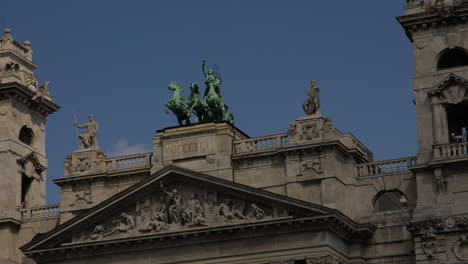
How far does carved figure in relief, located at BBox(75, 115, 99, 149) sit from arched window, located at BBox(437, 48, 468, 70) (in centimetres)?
1941

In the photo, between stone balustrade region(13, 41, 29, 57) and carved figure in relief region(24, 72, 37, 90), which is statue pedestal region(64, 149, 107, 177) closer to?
carved figure in relief region(24, 72, 37, 90)

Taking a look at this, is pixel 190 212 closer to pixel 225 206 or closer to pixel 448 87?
pixel 225 206

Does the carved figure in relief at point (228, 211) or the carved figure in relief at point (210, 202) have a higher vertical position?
the carved figure in relief at point (210, 202)

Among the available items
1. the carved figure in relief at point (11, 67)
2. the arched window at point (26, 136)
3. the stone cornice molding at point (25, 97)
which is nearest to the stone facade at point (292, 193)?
the stone cornice molding at point (25, 97)

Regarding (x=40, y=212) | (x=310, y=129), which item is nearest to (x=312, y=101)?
(x=310, y=129)

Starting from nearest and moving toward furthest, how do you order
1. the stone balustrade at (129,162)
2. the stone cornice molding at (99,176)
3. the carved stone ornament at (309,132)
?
the carved stone ornament at (309,132)
the stone cornice molding at (99,176)
the stone balustrade at (129,162)

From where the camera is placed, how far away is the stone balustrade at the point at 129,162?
71.0 metres

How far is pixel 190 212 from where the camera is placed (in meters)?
66.9

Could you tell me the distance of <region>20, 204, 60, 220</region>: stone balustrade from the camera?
7438 centimetres

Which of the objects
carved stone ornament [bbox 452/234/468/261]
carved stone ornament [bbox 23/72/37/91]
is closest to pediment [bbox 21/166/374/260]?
carved stone ornament [bbox 452/234/468/261]

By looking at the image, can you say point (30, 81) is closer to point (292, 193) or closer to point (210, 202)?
point (210, 202)

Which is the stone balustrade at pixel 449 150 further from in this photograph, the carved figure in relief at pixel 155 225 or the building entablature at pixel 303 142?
the carved figure in relief at pixel 155 225

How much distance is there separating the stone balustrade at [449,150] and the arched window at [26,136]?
26.5m

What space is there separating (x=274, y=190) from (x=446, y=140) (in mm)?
9247
